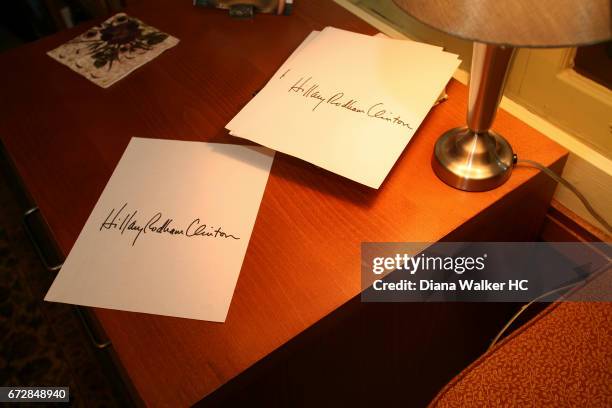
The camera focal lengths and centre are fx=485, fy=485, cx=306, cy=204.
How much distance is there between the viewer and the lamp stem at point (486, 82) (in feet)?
1.65

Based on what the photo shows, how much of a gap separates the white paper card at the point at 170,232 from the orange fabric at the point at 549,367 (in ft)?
0.92

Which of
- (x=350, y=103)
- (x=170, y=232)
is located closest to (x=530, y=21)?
(x=350, y=103)

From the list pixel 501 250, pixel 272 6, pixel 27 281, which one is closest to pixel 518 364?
pixel 501 250

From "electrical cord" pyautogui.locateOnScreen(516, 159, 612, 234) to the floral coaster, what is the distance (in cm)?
62

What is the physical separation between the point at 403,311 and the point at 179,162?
37 cm

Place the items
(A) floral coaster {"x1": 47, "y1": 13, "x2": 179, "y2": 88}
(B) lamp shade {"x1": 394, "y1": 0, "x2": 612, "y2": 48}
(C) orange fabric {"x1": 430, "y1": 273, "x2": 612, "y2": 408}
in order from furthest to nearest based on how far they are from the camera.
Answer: (A) floral coaster {"x1": 47, "y1": 13, "x2": 179, "y2": 88}, (C) orange fabric {"x1": 430, "y1": 273, "x2": 612, "y2": 408}, (B) lamp shade {"x1": 394, "y1": 0, "x2": 612, "y2": 48}

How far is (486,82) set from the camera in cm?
53
